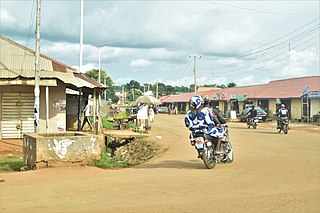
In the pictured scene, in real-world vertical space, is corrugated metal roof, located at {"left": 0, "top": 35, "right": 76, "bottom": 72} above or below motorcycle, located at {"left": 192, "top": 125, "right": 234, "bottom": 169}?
above

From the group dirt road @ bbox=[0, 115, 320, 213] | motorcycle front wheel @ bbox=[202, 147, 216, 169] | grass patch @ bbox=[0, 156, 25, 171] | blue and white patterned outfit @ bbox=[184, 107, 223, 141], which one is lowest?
grass patch @ bbox=[0, 156, 25, 171]

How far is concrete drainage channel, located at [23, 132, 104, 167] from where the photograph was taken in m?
10.7

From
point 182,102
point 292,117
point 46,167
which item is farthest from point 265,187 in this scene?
point 182,102

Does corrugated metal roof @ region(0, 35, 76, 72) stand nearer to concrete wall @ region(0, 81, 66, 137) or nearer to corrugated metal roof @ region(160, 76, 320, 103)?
concrete wall @ region(0, 81, 66, 137)

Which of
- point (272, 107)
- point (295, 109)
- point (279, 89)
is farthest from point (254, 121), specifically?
point (279, 89)

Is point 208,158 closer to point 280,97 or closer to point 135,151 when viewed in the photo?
point 135,151

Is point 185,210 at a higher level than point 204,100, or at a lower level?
lower

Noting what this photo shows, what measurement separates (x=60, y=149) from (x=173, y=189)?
485 centimetres

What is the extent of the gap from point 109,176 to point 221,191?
10.1ft

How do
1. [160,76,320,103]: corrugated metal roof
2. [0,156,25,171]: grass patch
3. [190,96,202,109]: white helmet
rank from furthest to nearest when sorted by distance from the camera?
[160,76,320,103]: corrugated metal roof, [0,156,25,171]: grass patch, [190,96,202,109]: white helmet

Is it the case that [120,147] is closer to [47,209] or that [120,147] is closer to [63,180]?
[63,180]

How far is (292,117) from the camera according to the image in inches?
1516

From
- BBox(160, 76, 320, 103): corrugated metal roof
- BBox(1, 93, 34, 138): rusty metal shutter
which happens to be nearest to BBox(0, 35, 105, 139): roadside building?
BBox(1, 93, 34, 138): rusty metal shutter

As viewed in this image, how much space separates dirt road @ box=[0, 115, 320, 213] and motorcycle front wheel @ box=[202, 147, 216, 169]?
0.14 meters
